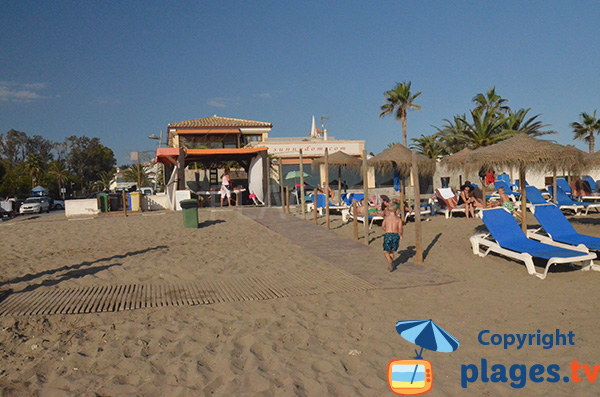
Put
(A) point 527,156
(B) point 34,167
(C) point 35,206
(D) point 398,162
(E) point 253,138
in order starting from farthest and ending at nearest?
(B) point 34,167 < (E) point 253,138 < (C) point 35,206 < (D) point 398,162 < (A) point 527,156

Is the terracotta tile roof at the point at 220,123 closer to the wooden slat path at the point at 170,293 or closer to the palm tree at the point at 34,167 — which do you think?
the wooden slat path at the point at 170,293

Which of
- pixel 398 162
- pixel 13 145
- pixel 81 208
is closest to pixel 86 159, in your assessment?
pixel 13 145

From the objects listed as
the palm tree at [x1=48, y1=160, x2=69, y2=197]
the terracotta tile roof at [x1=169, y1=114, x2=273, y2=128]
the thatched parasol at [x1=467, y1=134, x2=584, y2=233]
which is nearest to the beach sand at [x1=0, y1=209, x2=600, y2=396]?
the thatched parasol at [x1=467, y1=134, x2=584, y2=233]

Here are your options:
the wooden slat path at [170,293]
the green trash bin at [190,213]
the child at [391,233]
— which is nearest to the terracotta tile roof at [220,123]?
the green trash bin at [190,213]

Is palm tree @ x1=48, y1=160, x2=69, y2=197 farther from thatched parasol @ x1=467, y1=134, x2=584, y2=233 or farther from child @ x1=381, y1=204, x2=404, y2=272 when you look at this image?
child @ x1=381, y1=204, x2=404, y2=272

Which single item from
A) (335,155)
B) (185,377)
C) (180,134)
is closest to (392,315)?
(185,377)

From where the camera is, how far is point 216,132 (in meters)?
34.7

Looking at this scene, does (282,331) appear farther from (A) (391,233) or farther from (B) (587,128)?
(B) (587,128)

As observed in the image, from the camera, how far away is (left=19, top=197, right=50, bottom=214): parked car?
3156 centimetres

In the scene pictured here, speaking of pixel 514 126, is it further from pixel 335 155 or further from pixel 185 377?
pixel 185 377

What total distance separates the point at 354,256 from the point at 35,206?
31363 mm

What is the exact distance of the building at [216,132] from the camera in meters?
34.5

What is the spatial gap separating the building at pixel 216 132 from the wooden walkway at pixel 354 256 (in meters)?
21.9

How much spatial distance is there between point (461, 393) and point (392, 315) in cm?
170
